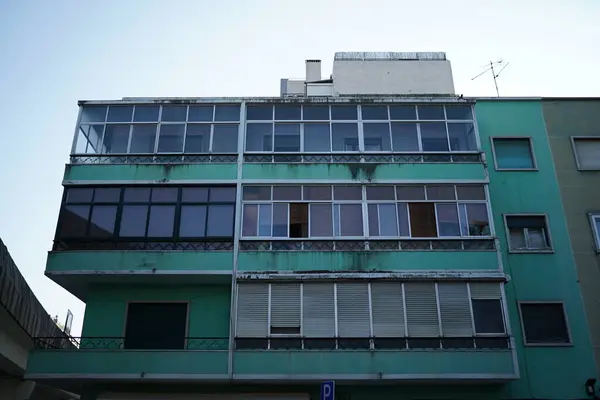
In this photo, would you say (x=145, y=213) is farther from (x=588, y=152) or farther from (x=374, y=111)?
(x=588, y=152)

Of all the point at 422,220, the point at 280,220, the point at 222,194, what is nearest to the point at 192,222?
the point at 222,194

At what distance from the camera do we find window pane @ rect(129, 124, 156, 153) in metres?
19.9

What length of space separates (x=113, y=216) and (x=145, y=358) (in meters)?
4.79

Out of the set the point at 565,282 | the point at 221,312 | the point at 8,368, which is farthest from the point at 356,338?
the point at 8,368

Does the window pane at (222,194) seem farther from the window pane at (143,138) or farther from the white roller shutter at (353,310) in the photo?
the white roller shutter at (353,310)

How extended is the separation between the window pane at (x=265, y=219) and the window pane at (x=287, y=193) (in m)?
0.46

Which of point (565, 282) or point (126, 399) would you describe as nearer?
point (126, 399)

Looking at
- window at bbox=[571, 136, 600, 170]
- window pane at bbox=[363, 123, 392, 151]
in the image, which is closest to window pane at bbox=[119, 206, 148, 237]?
window pane at bbox=[363, 123, 392, 151]

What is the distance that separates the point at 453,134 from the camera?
66.1ft

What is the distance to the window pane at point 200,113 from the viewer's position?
20250 millimetres

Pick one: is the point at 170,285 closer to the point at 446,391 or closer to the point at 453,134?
the point at 446,391

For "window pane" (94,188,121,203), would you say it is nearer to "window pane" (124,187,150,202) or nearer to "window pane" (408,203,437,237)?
"window pane" (124,187,150,202)

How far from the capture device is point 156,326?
59.4 feet

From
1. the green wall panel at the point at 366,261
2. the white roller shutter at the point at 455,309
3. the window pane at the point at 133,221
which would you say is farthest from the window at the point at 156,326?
the white roller shutter at the point at 455,309
